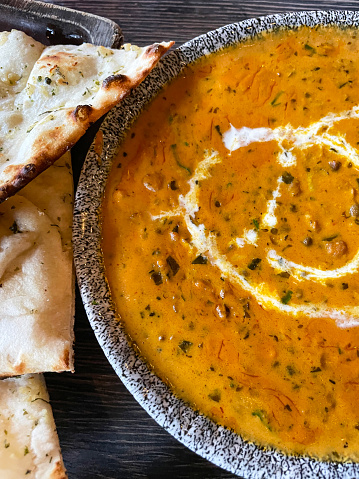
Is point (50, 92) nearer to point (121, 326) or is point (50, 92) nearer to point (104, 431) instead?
point (121, 326)

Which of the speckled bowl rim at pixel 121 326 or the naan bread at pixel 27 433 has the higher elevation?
the speckled bowl rim at pixel 121 326

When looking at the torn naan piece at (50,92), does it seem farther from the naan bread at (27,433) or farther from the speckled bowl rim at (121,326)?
the naan bread at (27,433)

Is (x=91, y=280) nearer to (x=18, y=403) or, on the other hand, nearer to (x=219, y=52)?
(x=18, y=403)

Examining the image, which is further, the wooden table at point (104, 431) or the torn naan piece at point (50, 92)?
the wooden table at point (104, 431)

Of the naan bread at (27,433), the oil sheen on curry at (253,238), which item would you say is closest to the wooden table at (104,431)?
the naan bread at (27,433)

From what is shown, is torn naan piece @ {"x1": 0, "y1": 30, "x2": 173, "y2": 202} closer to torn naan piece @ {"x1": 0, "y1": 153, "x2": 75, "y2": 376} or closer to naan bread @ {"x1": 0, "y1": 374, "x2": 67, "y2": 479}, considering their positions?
torn naan piece @ {"x1": 0, "y1": 153, "x2": 75, "y2": 376}

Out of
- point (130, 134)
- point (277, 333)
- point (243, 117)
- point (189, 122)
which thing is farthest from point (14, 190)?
point (277, 333)

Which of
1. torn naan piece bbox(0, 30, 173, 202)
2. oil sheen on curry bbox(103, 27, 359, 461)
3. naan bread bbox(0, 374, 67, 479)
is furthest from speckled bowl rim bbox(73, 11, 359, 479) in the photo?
naan bread bbox(0, 374, 67, 479)
